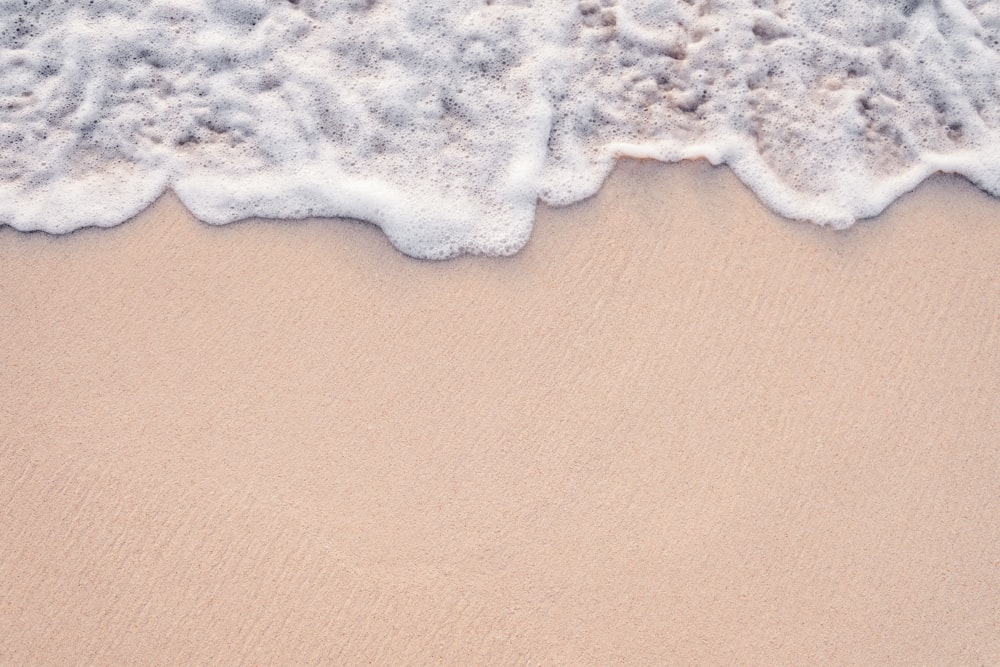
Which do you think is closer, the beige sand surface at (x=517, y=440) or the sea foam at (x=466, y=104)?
the beige sand surface at (x=517, y=440)

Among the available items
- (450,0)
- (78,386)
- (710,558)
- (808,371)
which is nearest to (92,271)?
(78,386)

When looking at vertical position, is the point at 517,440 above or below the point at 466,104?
below

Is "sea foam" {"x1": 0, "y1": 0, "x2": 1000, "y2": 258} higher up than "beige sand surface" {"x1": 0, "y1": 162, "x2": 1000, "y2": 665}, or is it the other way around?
"sea foam" {"x1": 0, "y1": 0, "x2": 1000, "y2": 258}

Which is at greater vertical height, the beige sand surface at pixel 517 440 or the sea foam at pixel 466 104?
the sea foam at pixel 466 104

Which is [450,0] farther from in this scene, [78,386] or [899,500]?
[899,500]

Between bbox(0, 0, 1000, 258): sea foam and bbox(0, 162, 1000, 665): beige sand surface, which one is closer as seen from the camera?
bbox(0, 162, 1000, 665): beige sand surface
